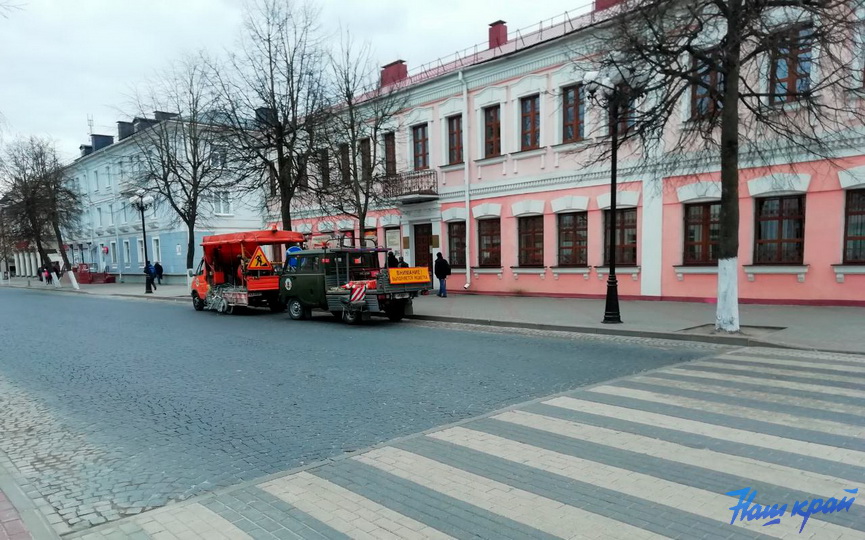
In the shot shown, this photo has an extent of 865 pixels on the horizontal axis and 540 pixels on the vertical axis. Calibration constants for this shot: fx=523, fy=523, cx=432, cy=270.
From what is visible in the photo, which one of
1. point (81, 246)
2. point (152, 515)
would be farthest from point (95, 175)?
point (152, 515)

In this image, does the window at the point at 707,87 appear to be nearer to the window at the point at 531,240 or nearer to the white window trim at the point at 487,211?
the window at the point at 531,240

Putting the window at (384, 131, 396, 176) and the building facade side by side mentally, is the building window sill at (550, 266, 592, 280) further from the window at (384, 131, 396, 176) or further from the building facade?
the building facade

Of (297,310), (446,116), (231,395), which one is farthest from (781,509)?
(446,116)

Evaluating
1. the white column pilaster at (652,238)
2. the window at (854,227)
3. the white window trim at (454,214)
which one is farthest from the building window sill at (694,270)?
the white window trim at (454,214)

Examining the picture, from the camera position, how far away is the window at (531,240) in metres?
19.4

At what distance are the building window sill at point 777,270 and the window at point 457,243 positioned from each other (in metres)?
10.4

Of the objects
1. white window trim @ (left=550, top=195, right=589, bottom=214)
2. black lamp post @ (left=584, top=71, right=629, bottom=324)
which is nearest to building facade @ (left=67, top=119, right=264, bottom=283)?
white window trim @ (left=550, top=195, right=589, bottom=214)

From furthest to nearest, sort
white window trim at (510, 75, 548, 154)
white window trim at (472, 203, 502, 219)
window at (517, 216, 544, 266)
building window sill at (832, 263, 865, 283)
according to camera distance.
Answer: white window trim at (472, 203, 502, 219) → window at (517, 216, 544, 266) → white window trim at (510, 75, 548, 154) → building window sill at (832, 263, 865, 283)

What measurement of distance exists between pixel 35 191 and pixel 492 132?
3725 cm

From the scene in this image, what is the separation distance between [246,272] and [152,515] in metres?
15.2

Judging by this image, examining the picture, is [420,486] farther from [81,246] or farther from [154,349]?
[81,246]

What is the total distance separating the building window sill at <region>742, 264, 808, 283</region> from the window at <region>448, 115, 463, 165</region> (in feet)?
37.1

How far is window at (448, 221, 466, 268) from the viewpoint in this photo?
21.9 m

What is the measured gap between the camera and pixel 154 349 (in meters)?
11.1
